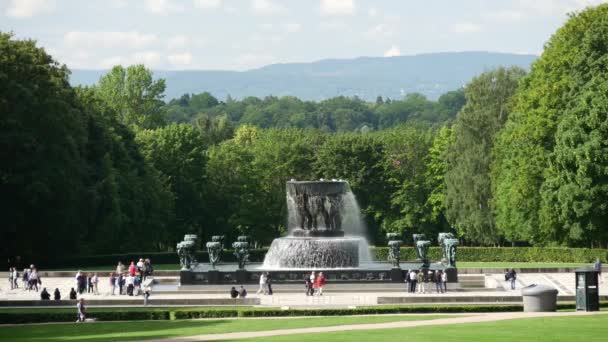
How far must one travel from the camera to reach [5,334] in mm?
45500

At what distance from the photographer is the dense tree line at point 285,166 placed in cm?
8638

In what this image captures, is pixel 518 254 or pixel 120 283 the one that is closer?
pixel 120 283

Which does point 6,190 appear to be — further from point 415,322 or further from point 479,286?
point 415,322

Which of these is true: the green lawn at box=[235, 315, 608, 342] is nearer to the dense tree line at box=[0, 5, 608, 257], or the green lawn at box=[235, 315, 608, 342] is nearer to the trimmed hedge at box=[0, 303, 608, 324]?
the trimmed hedge at box=[0, 303, 608, 324]

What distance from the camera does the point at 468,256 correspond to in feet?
332

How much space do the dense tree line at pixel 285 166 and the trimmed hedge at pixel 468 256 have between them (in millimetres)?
1625

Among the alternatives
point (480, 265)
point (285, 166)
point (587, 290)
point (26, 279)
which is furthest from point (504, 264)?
point (587, 290)

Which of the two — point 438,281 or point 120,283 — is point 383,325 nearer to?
point 438,281

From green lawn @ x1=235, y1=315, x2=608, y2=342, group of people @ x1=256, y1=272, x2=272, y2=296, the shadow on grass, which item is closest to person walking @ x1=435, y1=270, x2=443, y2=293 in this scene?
group of people @ x1=256, y1=272, x2=272, y2=296

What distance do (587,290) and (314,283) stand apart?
18.0m

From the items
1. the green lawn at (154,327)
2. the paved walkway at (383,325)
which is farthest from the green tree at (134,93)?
the paved walkway at (383,325)

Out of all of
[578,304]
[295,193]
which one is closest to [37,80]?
[295,193]

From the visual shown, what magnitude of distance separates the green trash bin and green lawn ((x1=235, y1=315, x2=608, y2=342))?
5.87 m

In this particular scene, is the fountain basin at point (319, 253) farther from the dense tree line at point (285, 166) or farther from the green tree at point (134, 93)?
the green tree at point (134, 93)
